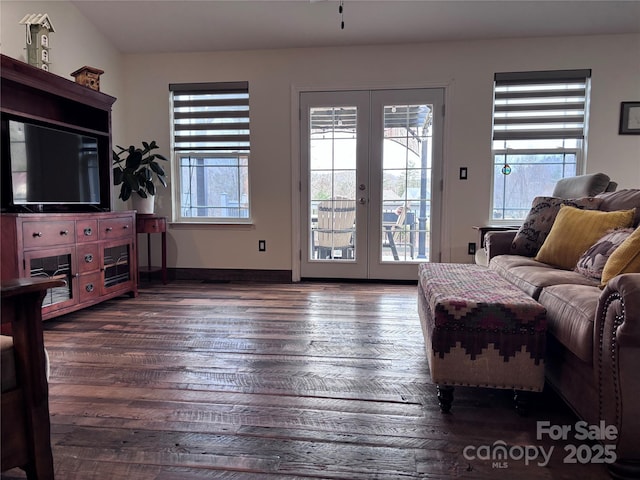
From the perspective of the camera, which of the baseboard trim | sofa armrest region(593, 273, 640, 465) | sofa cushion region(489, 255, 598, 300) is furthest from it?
the baseboard trim

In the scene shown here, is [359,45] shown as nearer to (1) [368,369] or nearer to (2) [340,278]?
(2) [340,278]

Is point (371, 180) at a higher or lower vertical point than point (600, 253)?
higher

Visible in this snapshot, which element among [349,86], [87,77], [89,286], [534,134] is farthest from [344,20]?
[89,286]

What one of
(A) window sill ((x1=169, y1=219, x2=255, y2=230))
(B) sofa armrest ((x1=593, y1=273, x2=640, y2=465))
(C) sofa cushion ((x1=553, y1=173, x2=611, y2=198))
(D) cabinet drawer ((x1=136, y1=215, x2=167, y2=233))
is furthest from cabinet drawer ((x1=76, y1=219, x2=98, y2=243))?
(C) sofa cushion ((x1=553, y1=173, x2=611, y2=198))

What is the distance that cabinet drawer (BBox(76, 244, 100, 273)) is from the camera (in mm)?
2742

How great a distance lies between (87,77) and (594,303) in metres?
3.63

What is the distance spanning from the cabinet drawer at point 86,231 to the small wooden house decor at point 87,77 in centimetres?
111

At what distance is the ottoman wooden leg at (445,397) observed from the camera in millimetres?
1483

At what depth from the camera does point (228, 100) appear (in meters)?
3.95

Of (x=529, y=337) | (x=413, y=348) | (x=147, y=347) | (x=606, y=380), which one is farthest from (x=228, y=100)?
(x=606, y=380)

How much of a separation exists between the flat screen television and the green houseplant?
0.44 meters

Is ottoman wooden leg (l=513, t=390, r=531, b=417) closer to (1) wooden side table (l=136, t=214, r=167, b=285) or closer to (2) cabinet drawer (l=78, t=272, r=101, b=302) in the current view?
(2) cabinet drawer (l=78, t=272, r=101, b=302)

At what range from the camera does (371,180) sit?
12.6ft

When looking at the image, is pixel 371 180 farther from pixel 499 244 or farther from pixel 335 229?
pixel 499 244
